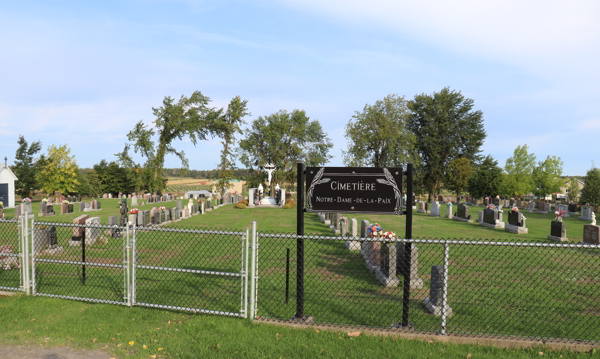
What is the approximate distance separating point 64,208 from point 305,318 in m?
29.4

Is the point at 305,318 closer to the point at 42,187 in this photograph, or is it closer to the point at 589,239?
the point at 589,239

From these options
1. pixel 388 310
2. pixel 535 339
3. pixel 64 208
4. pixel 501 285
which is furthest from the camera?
pixel 64 208

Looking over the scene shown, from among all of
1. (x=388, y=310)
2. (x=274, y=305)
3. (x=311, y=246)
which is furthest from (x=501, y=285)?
(x=311, y=246)

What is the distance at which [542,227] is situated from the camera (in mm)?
23688

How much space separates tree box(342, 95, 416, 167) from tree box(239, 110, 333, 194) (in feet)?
23.1

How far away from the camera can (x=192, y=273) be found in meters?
10.3

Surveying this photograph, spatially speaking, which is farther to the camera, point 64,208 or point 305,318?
point 64,208

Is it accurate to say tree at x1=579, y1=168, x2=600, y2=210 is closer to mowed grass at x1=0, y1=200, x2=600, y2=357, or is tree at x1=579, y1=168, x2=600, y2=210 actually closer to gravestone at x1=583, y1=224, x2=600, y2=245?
gravestone at x1=583, y1=224, x2=600, y2=245

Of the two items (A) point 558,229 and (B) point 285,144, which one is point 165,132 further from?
(A) point 558,229

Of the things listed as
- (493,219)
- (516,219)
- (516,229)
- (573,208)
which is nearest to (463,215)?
(493,219)

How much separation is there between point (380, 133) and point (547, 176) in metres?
22.6

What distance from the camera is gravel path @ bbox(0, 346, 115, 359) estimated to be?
4.98 m

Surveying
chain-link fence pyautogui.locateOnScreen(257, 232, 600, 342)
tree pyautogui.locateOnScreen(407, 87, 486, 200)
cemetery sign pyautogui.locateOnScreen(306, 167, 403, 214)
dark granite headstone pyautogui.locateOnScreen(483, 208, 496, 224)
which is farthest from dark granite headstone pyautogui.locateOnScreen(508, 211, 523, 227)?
tree pyautogui.locateOnScreen(407, 87, 486, 200)

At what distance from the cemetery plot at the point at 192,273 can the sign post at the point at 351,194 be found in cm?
98
